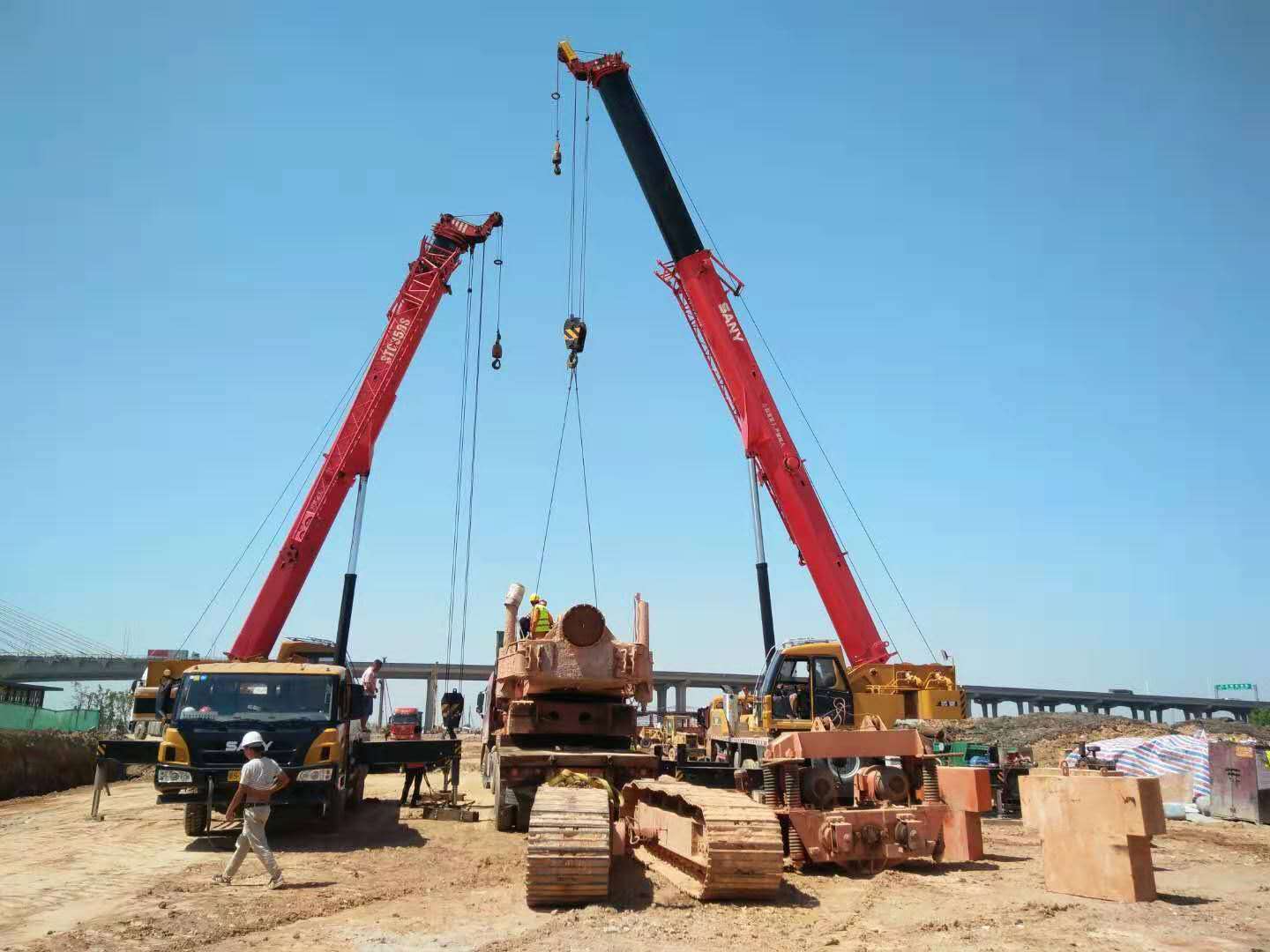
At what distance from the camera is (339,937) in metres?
7.56

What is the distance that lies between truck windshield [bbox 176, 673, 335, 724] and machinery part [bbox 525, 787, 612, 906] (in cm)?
624

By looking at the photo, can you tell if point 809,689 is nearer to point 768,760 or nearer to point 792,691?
point 792,691

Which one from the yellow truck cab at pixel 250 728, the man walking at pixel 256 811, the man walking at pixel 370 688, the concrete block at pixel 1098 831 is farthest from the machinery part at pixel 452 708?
the concrete block at pixel 1098 831

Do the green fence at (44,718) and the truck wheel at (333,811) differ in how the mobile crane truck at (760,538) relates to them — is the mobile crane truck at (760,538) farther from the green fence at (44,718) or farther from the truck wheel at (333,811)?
the green fence at (44,718)

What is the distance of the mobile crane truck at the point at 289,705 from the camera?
492 inches

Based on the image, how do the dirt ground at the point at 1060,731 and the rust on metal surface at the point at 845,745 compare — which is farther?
the dirt ground at the point at 1060,731

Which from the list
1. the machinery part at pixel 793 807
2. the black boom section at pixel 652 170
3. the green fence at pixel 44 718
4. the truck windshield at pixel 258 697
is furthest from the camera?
the green fence at pixel 44 718

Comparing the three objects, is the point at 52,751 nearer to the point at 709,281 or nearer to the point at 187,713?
the point at 187,713

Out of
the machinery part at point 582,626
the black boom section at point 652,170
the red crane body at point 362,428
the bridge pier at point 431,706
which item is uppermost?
the black boom section at point 652,170

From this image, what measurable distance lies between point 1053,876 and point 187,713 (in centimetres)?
1183

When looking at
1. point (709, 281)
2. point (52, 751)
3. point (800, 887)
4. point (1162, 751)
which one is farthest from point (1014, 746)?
point (52, 751)

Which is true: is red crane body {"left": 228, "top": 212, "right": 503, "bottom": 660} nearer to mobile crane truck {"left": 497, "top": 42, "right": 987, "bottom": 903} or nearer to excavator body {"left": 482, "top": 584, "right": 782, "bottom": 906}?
mobile crane truck {"left": 497, "top": 42, "right": 987, "bottom": 903}

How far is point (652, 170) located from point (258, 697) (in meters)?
15.1

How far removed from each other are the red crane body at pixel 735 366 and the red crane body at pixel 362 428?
17.0 ft
